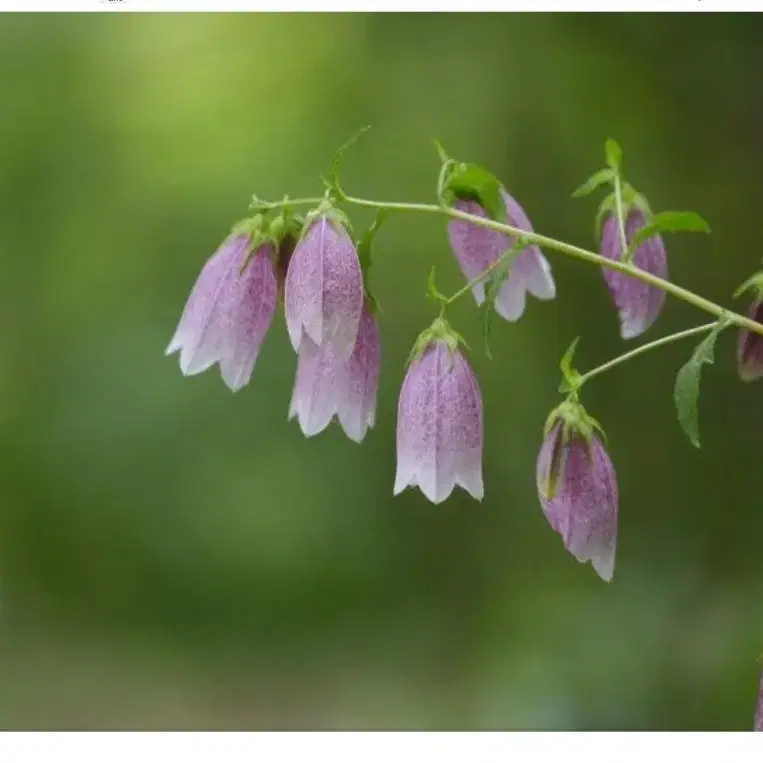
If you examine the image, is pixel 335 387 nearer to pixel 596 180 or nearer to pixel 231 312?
pixel 231 312

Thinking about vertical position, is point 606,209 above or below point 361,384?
above

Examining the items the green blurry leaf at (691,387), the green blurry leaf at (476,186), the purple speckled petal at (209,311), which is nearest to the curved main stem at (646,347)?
the green blurry leaf at (691,387)

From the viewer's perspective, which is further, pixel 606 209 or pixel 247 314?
pixel 606 209

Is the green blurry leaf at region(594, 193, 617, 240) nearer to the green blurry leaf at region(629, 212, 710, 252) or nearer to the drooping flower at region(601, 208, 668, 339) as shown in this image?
the drooping flower at region(601, 208, 668, 339)

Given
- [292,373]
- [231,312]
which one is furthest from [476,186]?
[292,373]

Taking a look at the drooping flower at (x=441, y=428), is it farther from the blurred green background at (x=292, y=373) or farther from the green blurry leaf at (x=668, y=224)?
the blurred green background at (x=292, y=373)

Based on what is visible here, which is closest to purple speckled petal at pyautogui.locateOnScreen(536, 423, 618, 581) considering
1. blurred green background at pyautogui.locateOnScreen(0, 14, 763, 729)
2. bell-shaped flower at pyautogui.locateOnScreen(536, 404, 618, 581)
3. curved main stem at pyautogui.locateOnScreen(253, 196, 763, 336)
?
bell-shaped flower at pyautogui.locateOnScreen(536, 404, 618, 581)
